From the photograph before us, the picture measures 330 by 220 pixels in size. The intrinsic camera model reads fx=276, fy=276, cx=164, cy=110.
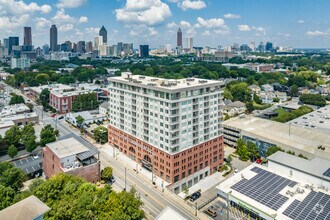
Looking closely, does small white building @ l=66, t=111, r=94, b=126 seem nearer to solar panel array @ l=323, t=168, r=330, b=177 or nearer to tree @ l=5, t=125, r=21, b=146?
tree @ l=5, t=125, r=21, b=146

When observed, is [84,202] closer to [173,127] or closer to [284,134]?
[173,127]

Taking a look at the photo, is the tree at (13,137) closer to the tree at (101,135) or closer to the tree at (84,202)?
the tree at (101,135)

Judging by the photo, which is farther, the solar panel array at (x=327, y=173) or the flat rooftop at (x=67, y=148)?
the flat rooftop at (x=67, y=148)

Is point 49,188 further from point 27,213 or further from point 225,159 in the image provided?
point 225,159

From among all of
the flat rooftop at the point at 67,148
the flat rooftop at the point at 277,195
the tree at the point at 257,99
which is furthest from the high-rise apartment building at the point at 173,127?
the tree at the point at 257,99

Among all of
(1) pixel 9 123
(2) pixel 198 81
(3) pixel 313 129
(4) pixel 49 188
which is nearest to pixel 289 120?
(3) pixel 313 129

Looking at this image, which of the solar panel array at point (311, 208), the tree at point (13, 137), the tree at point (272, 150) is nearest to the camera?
the solar panel array at point (311, 208)
